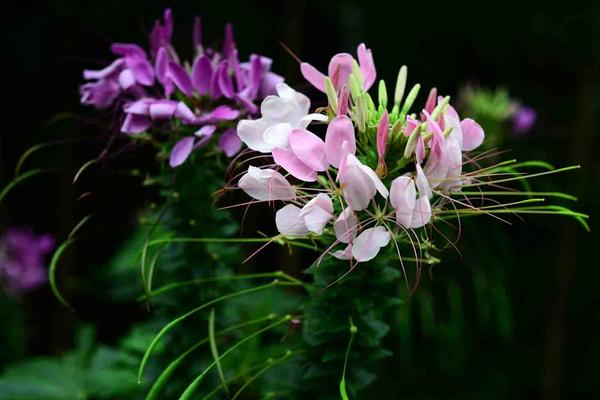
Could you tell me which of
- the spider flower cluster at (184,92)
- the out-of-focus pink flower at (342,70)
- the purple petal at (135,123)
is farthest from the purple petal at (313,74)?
the purple petal at (135,123)

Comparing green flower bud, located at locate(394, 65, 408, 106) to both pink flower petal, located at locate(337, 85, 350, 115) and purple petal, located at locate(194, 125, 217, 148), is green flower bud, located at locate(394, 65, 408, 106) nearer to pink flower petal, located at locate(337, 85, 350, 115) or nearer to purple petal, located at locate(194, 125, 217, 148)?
→ pink flower petal, located at locate(337, 85, 350, 115)

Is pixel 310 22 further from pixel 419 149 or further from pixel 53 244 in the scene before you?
pixel 419 149

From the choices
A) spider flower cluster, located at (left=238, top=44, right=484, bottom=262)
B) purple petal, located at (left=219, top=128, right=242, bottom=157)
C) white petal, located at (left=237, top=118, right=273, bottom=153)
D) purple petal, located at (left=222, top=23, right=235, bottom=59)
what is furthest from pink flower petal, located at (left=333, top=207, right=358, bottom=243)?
purple petal, located at (left=222, top=23, right=235, bottom=59)

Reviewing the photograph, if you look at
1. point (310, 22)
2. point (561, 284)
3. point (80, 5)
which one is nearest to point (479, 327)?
point (561, 284)

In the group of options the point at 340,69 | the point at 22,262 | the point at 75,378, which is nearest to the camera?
the point at 340,69

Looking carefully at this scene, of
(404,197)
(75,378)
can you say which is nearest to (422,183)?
(404,197)

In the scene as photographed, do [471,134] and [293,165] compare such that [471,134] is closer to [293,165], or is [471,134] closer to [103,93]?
[293,165]

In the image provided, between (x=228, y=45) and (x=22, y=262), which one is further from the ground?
(x=228, y=45)

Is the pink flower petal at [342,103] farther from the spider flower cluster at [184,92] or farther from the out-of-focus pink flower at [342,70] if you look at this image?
the spider flower cluster at [184,92]
